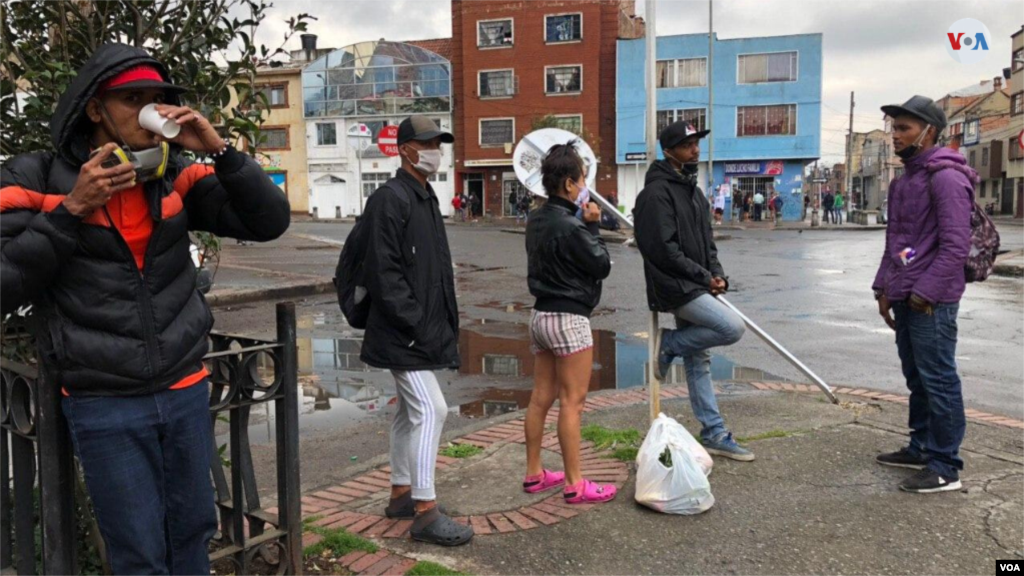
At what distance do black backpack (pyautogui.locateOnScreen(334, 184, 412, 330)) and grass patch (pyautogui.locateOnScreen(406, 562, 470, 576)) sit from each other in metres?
1.10

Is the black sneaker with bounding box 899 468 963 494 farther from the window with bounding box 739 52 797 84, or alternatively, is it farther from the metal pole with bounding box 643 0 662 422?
the window with bounding box 739 52 797 84

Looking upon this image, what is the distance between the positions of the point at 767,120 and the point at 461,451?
39.4 meters

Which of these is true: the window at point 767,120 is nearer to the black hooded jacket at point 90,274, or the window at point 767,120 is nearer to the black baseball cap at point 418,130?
the black baseball cap at point 418,130

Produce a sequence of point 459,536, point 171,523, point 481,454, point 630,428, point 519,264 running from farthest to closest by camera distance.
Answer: point 519,264 < point 630,428 < point 481,454 < point 459,536 < point 171,523

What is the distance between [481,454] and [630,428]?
1.09m

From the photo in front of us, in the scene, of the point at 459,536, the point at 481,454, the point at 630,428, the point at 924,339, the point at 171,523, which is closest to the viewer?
the point at 171,523

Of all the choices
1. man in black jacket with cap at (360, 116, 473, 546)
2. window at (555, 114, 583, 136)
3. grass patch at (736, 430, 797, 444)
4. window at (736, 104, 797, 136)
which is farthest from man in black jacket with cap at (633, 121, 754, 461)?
window at (736, 104, 797, 136)

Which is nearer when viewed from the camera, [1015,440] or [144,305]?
[144,305]

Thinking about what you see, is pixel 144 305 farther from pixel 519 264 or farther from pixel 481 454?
pixel 519 264

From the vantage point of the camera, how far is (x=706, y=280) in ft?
14.9

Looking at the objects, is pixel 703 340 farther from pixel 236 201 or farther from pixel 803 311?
pixel 803 311

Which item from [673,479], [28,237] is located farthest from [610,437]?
[28,237]

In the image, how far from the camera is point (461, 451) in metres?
4.96

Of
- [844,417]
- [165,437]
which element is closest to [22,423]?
[165,437]
